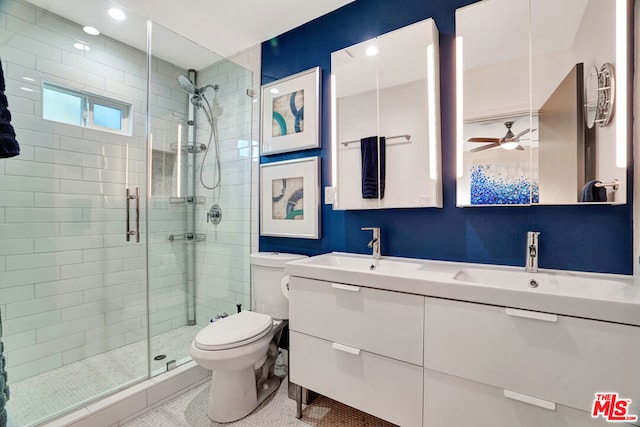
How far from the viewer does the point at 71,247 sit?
201 cm

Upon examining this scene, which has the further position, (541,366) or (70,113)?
(70,113)

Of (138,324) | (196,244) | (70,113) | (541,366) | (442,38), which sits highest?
(442,38)

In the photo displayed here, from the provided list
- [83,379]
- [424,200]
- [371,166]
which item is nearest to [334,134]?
[371,166]

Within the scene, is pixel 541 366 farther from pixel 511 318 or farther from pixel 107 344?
pixel 107 344

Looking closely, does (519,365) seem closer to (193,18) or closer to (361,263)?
(361,263)

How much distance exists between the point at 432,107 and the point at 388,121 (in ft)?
0.86

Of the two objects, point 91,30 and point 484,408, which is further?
point 91,30

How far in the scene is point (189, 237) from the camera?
2.52 meters

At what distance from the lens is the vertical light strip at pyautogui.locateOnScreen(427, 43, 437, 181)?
61.9 inches

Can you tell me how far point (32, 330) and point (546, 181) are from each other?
3.08 meters

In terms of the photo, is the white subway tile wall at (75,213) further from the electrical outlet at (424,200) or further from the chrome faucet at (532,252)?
the chrome faucet at (532,252)

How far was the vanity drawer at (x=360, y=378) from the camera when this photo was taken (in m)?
1.22

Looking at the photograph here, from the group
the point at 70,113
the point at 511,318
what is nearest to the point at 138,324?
the point at 70,113
